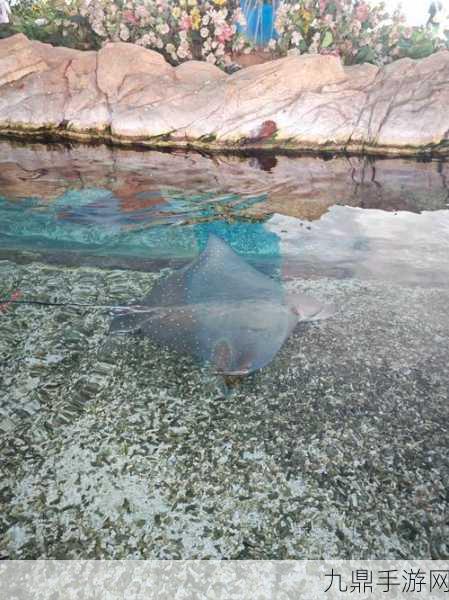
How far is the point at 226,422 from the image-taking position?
76.2 inches

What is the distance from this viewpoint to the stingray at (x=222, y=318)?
6.75ft

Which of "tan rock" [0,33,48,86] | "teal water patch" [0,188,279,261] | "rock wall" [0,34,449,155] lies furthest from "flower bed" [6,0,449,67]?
"teal water patch" [0,188,279,261]

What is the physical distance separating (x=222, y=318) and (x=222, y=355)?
9.7 inches

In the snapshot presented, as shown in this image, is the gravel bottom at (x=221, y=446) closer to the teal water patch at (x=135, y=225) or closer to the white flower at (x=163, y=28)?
the teal water patch at (x=135, y=225)

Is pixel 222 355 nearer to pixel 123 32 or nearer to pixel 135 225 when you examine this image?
pixel 135 225

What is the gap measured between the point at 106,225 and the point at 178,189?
1.90 meters

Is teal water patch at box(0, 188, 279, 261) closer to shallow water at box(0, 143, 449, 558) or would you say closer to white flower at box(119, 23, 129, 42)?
shallow water at box(0, 143, 449, 558)

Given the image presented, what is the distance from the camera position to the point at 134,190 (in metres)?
6.07

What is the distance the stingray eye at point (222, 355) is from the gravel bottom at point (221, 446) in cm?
20

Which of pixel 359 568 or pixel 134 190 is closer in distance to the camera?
pixel 359 568

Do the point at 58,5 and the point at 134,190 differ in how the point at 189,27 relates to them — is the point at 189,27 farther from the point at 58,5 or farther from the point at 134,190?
the point at 134,190

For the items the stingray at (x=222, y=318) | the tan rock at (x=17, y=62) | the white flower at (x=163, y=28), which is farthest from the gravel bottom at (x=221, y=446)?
the white flower at (x=163, y=28)

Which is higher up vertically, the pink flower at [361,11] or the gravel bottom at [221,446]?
the pink flower at [361,11]

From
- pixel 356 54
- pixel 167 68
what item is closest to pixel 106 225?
pixel 167 68
